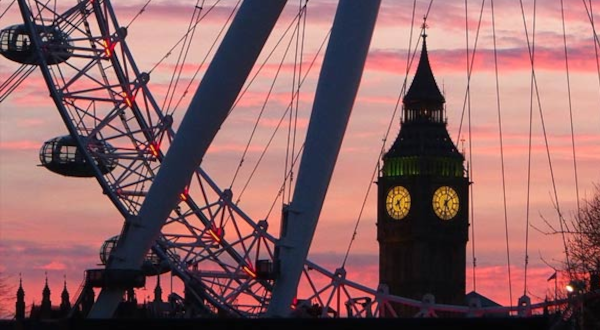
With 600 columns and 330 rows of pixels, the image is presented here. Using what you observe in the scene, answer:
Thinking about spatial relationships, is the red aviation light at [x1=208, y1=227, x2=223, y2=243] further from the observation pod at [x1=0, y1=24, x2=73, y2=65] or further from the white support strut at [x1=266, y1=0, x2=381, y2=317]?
the white support strut at [x1=266, y1=0, x2=381, y2=317]

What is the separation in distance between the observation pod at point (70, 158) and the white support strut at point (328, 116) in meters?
31.7

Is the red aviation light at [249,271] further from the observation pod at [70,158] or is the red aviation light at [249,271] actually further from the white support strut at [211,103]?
the white support strut at [211,103]

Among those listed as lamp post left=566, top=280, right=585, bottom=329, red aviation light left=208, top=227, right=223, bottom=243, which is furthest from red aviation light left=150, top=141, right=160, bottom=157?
lamp post left=566, top=280, right=585, bottom=329

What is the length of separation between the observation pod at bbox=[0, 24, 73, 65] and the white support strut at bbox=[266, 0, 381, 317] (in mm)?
28815

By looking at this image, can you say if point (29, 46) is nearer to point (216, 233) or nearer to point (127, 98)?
point (127, 98)

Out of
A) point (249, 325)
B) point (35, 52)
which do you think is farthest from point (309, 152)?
point (35, 52)

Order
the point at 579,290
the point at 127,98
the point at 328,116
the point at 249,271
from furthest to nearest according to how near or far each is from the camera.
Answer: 1. the point at 127,98
2. the point at 249,271
3. the point at 579,290
4. the point at 328,116

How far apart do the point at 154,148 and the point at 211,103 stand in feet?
117

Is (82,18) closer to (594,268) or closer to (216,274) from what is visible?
(216,274)

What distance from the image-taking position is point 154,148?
121 meters

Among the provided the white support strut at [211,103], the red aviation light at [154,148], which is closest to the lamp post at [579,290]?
the white support strut at [211,103]

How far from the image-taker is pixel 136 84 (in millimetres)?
119312

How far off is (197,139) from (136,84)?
3327 centimetres

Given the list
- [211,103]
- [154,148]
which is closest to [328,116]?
[211,103]
